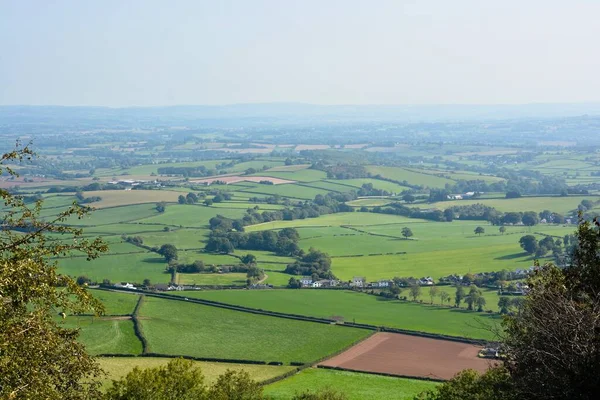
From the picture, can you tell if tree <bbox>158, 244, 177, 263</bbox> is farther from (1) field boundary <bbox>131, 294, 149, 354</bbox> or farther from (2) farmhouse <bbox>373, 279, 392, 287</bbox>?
(2) farmhouse <bbox>373, 279, 392, 287</bbox>

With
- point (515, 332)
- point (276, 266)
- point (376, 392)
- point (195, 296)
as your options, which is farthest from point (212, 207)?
point (515, 332)

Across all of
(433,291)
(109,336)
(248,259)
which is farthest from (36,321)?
(248,259)

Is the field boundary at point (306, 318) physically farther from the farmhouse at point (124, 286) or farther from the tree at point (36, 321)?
the tree at point (36, 321)

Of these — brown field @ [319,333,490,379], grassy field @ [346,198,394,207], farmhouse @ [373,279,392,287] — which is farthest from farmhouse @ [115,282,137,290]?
grassy field @ [346,198,394,207]

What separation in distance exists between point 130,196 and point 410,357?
9196 centimetres

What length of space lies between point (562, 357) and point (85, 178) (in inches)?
6701

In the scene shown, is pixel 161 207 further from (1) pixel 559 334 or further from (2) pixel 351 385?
(1) pixel 559 334

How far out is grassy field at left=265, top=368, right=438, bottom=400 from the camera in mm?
39916

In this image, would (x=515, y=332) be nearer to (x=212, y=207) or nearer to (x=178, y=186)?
(x=212, y=207)

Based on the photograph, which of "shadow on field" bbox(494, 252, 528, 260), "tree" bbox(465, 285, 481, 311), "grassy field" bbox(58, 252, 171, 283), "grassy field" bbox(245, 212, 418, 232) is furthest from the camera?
"grassy field" bbox(245, 212, 418, 232)

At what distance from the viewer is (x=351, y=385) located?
4200 cm

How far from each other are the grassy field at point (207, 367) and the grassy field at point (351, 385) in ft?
5.13

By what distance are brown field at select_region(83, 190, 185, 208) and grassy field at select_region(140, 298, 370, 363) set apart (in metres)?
63.0

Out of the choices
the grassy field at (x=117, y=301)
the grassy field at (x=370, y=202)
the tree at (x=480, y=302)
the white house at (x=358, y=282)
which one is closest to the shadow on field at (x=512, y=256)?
the white house at (x=358, y=282)
